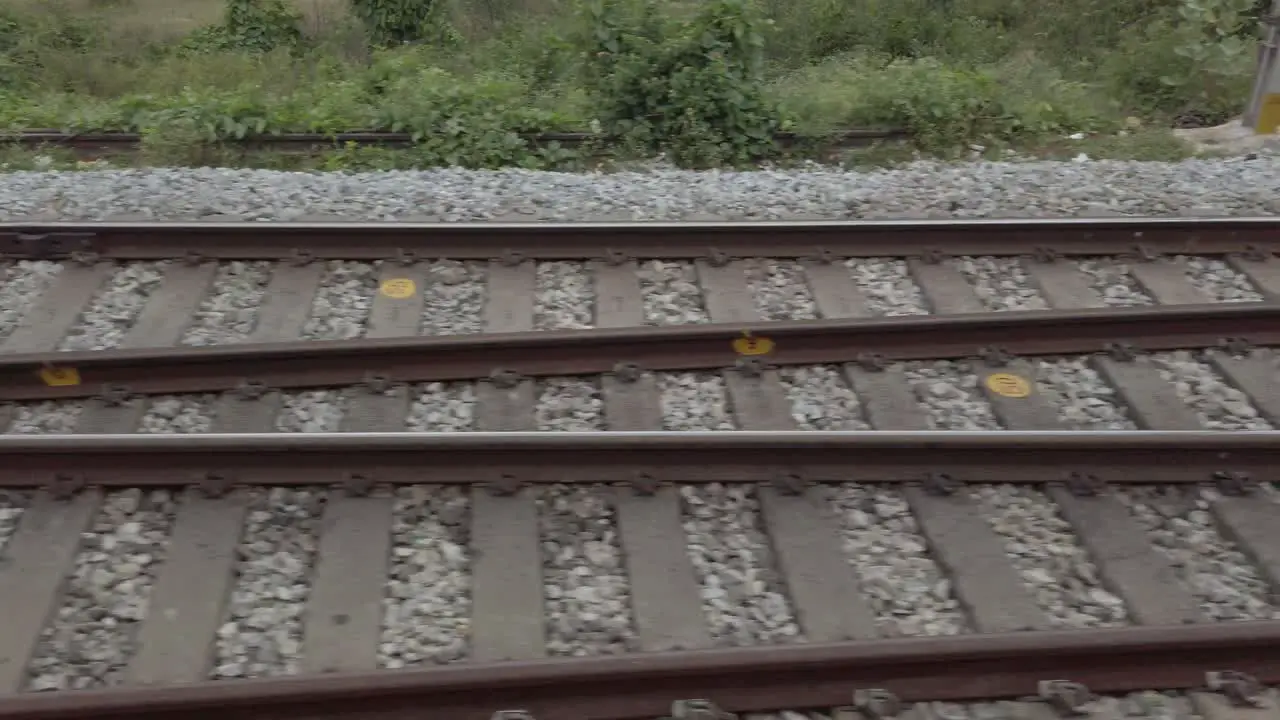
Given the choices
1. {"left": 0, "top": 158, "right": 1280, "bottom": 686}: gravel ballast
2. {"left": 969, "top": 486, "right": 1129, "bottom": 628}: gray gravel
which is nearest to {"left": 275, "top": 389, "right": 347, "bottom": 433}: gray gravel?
{"left": 0, "top": 158, "right": 1280, "bottom": 686}: gravel ballast

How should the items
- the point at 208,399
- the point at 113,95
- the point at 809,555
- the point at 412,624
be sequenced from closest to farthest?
the point at 412,624, the point at 809,555, the point at 208,399, the point at 113,95

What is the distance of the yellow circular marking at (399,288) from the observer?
530 cm

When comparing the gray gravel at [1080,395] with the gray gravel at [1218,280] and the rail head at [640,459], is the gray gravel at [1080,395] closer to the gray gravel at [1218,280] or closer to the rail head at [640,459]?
the rail head at [640,459]

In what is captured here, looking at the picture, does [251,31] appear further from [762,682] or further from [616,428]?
[762,682]

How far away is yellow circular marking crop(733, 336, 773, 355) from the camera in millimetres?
4773

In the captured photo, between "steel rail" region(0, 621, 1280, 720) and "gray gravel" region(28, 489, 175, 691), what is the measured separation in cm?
24

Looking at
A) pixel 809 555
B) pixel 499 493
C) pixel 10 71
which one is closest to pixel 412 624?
pixel 499 493

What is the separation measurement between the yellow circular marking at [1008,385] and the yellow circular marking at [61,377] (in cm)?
400

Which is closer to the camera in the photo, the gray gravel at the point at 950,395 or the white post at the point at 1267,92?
the gray gravel at the point at 950,395

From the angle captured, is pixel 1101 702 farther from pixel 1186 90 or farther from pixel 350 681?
pixel 1186 90

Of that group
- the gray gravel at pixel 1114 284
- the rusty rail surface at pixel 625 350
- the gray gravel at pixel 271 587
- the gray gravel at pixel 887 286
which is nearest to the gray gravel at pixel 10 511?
the rusty rail surface at pixel 625 350

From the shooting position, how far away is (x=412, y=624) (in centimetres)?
336

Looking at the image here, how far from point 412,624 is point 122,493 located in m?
1.37

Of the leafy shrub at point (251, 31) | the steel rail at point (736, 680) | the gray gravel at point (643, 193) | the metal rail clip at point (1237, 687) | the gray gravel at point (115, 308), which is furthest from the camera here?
the leafy shrub at point (251, 31)
